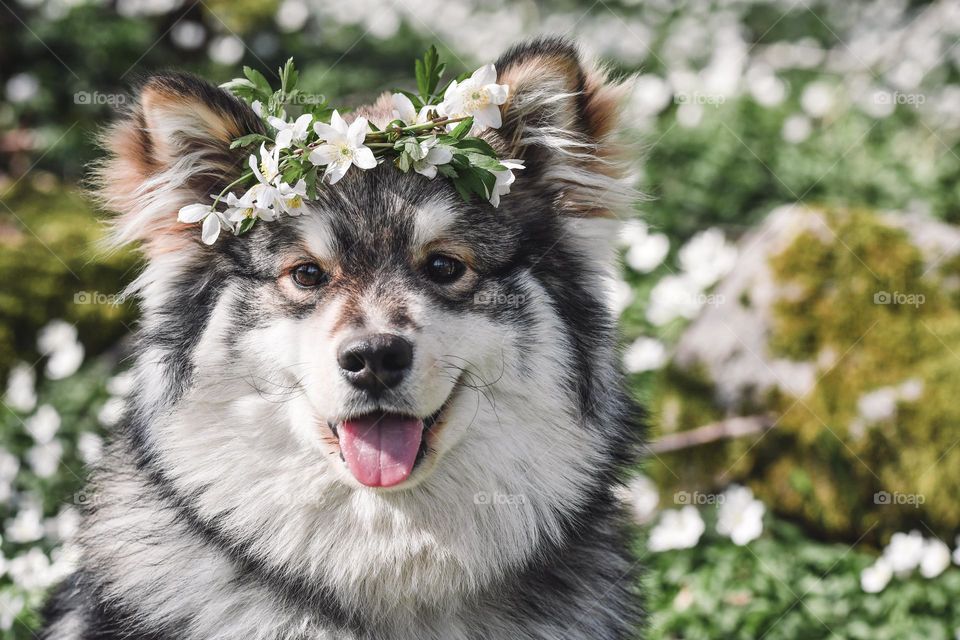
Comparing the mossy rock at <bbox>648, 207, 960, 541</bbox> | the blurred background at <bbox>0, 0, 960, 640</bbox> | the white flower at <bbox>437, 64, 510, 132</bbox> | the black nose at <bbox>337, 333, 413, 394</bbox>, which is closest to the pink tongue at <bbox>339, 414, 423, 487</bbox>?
the black nose at <bbox>337, 333, 413, 394</bbox>

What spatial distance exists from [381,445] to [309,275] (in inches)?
24.9

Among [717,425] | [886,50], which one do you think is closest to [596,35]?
[886,50]

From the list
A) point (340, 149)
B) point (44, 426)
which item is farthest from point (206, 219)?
point (44, 426)

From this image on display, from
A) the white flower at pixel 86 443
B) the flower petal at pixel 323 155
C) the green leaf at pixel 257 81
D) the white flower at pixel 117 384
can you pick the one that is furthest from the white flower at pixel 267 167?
the white flower at pixel 117 384

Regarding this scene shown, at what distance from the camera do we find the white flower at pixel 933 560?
191 inches

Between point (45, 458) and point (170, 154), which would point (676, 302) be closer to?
point (170, 154)

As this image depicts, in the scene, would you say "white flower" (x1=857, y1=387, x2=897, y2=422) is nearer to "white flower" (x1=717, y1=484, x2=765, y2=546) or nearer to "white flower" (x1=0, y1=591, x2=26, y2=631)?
"white flower" (x1=717, y1=484, x2=765, y2=546)

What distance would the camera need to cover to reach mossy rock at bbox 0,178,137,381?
6.66m

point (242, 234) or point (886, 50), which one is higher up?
point (242, 234)

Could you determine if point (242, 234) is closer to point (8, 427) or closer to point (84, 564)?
point (84, 564)

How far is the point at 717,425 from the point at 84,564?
12.3 feet

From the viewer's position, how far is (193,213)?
3.21 metres

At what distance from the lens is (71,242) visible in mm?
7117

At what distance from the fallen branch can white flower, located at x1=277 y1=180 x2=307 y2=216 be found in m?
3.25
